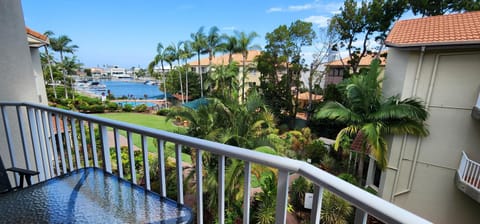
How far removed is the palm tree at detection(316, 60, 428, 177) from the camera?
21.7 ft

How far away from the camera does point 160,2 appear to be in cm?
1478

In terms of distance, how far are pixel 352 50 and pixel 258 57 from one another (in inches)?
285

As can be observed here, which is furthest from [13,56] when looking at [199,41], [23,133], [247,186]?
[199,41]

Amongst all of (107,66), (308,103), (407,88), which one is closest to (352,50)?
(308,103)

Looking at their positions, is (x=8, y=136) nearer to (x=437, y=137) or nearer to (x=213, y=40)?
(x=437, y=137)

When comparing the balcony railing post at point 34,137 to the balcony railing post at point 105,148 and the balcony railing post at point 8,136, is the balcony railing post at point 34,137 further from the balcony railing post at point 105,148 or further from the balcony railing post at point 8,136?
the balcony railing post at point 105,148

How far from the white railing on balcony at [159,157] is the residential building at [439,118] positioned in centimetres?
732

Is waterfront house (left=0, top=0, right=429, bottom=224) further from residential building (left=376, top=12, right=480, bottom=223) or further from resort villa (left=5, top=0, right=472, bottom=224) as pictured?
residential building (left=376, top=12, right=480, bottom=223)

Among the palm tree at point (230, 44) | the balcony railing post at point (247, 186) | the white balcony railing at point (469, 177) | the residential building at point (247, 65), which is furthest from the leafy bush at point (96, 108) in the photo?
the white balcony railing at point (469, 177)

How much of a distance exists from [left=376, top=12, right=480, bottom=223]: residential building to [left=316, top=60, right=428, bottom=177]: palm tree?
0.35 m

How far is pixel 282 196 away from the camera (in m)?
0.99

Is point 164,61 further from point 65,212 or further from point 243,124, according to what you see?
point 65,212

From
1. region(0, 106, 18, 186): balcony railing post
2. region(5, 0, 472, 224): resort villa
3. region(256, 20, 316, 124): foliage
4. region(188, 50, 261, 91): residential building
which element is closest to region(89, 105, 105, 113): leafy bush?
region(188, 50, 261, 91): residential building

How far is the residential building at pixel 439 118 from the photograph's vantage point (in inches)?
232
